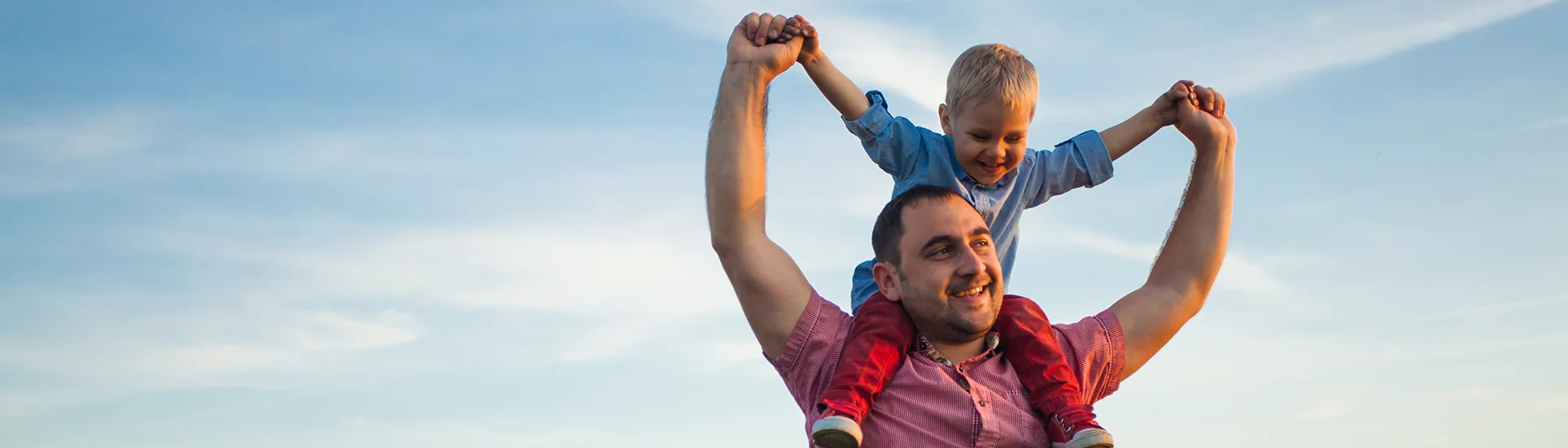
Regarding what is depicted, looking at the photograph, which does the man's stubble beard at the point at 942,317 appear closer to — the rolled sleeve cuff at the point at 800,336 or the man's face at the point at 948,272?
the man's face at the point at 948,272

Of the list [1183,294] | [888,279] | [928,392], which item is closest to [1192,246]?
[1183,294]

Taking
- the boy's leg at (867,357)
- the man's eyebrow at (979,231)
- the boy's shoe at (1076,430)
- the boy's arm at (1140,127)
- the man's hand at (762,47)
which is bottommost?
the boy's shoe at (1076,430)

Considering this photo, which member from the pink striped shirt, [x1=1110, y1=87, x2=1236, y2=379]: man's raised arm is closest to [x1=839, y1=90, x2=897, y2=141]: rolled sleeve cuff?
the pink striped shirt

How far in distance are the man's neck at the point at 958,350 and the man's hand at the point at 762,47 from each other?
3.89ft

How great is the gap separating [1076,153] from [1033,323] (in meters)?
1.46

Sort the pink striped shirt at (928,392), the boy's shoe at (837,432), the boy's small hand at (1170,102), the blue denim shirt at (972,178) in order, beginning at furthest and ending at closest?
the boy's small hand at (1170,102) < the blue denim shirt at (972,178) < the pink striped shirt at (928,392) < the boy's shoe at (837,432)

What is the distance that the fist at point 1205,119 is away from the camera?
5.93 meters

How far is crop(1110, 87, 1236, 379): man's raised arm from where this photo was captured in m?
5.46

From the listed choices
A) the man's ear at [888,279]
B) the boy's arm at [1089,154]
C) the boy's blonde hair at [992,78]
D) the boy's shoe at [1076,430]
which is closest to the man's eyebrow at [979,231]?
the man's ear at [888,279]

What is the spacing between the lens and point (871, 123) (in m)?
5.94

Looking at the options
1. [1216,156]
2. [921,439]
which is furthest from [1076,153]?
[921,439]

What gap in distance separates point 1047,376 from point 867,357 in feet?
2.23

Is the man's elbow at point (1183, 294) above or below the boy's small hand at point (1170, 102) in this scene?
below

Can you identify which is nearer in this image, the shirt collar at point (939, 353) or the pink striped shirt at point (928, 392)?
the pink striped shirt at point (928, 392)
